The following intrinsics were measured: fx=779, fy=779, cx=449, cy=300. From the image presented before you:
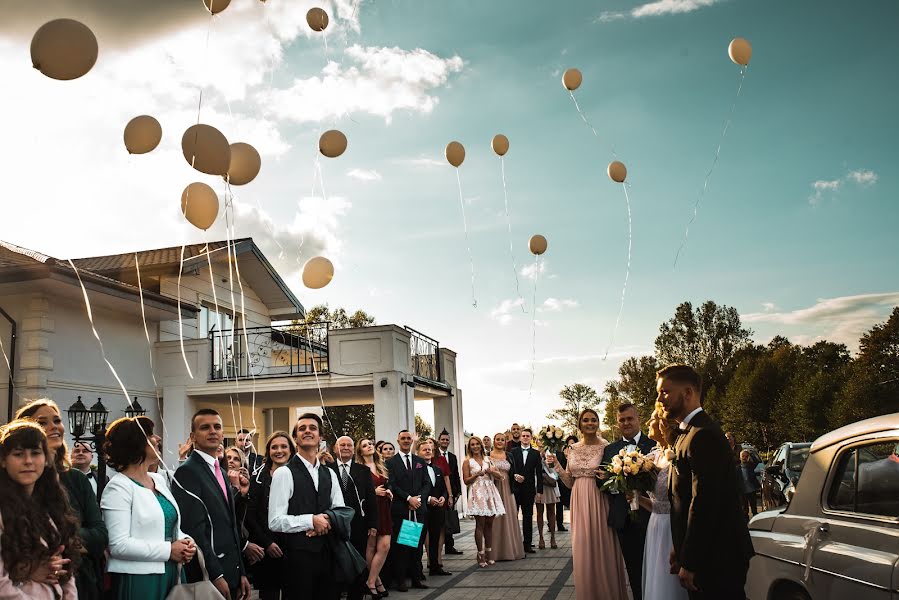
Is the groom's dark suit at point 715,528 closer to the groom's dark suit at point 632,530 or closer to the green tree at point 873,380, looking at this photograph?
the groom's dark suit at point 632,530

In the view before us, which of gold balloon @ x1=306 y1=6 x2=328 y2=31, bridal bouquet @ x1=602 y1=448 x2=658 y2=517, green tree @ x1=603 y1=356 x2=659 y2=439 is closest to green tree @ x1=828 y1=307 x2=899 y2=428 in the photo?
green tree @ x1=603 y1=356 x2=659 y2=439

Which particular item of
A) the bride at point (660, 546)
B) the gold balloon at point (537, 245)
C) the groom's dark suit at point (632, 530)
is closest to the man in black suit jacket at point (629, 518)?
the groom's dark suit at point (632, 530)

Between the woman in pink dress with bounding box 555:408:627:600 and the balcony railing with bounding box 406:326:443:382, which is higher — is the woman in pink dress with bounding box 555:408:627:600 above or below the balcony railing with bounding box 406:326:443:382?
below

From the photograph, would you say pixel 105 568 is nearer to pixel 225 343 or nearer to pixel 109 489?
pixel 109 489

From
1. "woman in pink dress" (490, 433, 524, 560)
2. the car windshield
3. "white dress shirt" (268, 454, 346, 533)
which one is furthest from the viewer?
the car windshield

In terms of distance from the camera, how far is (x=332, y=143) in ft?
28.5

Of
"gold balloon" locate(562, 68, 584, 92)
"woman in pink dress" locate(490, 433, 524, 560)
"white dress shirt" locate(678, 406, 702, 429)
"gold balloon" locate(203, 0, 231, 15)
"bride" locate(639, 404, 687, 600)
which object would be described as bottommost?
"woman in pink dress" locate(490, 433, 524, 560)

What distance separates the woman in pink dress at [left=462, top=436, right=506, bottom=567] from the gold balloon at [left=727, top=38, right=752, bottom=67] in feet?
25.4

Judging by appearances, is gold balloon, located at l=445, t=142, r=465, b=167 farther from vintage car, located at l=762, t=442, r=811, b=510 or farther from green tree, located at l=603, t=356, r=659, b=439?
green tree, located at l=603, t=356, r=659, b=439

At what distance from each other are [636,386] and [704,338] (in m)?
9.46

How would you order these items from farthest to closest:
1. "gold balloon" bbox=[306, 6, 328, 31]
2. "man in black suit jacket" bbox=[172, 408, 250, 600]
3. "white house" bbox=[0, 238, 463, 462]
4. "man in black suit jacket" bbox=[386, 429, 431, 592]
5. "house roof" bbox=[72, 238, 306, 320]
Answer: "house roof" bbox=[72, 238, 306, 320] → "white house" bbox=[0, 238, 463, 462] → "man in black suit jacket" bbox=[386, 429, 431, 592] → "gold balloon" bbox=[306, 6, 328, 31] → "man in black suit jacket" bbox=[172, 408, 250, 600]

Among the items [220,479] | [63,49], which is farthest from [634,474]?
[63,49]

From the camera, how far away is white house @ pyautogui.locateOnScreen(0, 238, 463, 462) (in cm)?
1700

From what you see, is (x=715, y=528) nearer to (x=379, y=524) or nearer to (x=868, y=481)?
(x=868, y=481)
